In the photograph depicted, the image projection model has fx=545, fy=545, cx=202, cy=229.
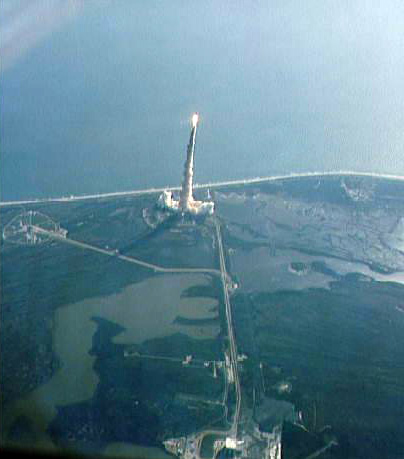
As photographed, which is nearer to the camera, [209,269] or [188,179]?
[209,269]

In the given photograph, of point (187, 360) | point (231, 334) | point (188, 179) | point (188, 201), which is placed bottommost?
point (187, 360)

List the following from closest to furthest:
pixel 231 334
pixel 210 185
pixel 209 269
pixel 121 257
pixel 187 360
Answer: pixel 187 360
pixel 231 334
pixel 209 269
pixel 121 257
pixel 210 185

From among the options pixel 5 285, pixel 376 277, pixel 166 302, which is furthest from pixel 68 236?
pixel 376 277

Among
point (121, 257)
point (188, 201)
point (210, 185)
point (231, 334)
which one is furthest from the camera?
point (210, 185)

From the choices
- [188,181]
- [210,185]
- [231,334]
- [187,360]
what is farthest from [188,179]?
[187,360]

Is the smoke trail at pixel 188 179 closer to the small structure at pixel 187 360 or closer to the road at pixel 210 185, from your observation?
the road at pixel 210 185

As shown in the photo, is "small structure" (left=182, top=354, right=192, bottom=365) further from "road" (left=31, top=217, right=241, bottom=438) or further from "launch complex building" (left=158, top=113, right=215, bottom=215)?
"launch complex building" (left=158, top=113, right=215, bottom=215)

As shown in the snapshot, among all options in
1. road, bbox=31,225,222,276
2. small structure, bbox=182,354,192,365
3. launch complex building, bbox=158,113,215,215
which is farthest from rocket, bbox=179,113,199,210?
small structure, bbox=182,354,192,365

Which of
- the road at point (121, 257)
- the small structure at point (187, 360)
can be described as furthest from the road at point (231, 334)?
the small structure at point (187, 360)

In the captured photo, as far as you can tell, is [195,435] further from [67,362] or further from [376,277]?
[376,277]

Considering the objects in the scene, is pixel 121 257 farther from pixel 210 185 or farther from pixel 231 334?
pixel 210 185

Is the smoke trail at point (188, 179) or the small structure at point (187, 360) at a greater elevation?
the smoke trail at point (188, 179)
